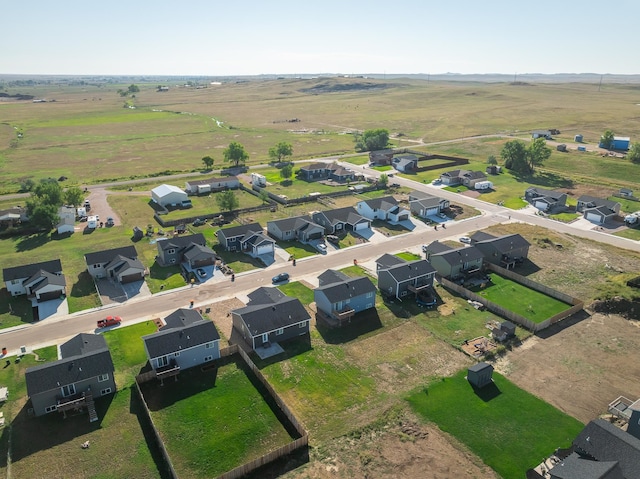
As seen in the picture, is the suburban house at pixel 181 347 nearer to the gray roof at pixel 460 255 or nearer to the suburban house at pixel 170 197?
the gray roof at pixel 460 255

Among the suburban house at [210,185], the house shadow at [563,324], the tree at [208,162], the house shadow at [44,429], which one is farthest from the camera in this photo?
the tree at [208,162]

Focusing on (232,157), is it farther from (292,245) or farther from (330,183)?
(292,245)

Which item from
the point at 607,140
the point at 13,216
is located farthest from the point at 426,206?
the point at 607,140

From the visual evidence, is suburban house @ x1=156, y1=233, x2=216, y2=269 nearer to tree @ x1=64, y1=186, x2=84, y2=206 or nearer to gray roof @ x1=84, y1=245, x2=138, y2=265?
gray roof @ x1=84, y1=245, x2=138, y2=265

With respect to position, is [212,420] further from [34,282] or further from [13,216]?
[13,216]

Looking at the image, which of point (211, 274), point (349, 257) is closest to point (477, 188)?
point (349, 257)

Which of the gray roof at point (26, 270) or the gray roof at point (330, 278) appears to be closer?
the gray roof at point (330, 278)

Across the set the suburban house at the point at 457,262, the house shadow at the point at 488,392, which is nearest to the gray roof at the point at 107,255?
the suburban house at the point at 457,262
